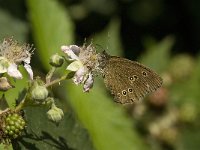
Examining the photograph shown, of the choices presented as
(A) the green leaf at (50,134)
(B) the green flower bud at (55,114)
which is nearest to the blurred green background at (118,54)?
(A) the green leaf at (50,134)

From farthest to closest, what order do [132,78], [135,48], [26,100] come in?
[135,48] < [132,78] < [26,100]

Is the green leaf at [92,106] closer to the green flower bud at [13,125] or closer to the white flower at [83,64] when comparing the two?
the white flower at [83,64]

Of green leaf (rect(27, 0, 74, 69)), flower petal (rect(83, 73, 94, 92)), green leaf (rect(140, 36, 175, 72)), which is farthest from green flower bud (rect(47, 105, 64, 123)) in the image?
green leaf (rect(140, 36, 175, 72))

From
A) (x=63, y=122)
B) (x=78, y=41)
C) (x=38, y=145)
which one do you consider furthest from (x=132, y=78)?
(x=78, y=41)

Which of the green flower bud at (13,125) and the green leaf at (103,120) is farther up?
the green leaf at (103,120)

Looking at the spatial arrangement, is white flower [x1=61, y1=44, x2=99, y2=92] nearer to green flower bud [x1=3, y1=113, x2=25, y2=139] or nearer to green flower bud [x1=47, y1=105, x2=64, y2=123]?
green flower bud [x1=47, y1=105, x2=64, y2=123]

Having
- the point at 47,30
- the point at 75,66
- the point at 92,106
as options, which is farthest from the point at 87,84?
the point at 47,30

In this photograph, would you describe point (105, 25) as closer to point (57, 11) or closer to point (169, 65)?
point (169, 65)
